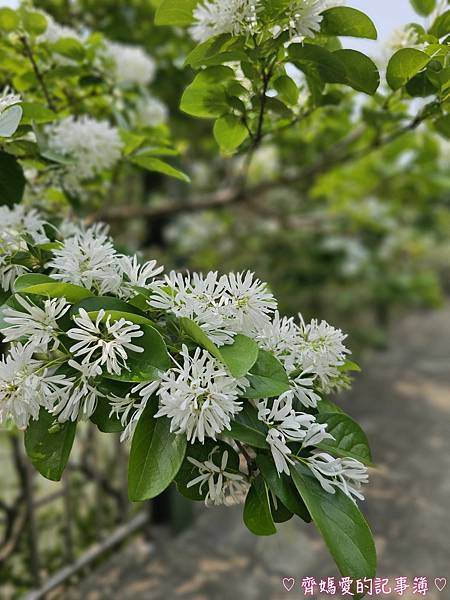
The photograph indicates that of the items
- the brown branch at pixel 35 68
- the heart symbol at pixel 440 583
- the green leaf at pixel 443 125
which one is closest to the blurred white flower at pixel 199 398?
the green leaf at pixel 443 125

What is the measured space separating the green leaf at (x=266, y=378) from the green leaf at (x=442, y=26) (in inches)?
16.5

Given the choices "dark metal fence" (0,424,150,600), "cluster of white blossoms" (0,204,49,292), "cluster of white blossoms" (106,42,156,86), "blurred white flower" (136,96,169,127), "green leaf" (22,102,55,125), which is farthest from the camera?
"dark metal fence" (0,424,150,600)

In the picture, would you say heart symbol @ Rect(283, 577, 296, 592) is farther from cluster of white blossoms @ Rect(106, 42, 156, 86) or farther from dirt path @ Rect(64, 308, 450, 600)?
cluster of white blossoms @ Rect(106, 42, 156, 86)

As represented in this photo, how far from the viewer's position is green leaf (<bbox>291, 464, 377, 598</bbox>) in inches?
13.5

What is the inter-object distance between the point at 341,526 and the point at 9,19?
0.74 metres

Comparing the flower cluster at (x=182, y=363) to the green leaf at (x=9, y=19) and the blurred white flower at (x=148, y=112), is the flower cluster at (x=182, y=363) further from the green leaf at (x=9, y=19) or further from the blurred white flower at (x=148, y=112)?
the blurred white flower at (x=148, y=112)

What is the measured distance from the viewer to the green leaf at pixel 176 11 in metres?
0.51

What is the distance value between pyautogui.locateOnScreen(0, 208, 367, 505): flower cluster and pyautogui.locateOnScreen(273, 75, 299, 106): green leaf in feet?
0.89

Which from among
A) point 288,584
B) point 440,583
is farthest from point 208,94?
point 440,583

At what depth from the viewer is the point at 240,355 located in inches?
14.4

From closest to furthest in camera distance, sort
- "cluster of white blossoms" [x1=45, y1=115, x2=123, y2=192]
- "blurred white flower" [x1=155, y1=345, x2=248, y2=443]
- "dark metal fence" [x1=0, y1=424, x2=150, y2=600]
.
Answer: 1. "blurred white flower" [x1=155, y1=345, x2=248, y2=443]
2. "cluster of white blossoms" [x1=45, y1=115, x2=123, y2=192]
3. "dark metal fence" [x1=0, y1=424, x2=150, y2=600]

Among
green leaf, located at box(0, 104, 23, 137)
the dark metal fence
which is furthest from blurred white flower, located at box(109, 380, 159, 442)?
the dark metal fence

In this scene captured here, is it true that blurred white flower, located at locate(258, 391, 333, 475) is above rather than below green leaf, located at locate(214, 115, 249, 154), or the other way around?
below

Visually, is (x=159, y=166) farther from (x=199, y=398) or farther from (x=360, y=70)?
(x=199, y=398)
